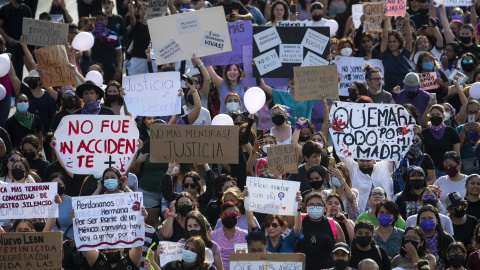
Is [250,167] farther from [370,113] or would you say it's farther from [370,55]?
[370,55]

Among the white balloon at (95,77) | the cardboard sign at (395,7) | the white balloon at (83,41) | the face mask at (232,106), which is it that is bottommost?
the face mask at (232,106)

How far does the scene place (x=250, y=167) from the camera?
14008mm

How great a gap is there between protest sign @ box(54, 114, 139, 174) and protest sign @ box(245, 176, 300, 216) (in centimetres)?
188

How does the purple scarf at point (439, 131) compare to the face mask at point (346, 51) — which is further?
the face mask at point (346, 51)

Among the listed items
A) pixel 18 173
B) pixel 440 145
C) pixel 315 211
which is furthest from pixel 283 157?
pixel 18 173

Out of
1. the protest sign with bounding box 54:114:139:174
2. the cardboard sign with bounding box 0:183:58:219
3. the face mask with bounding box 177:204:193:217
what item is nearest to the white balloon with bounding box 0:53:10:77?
the protest sign with bounding box 54:114:139:174

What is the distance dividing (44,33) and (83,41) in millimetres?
557

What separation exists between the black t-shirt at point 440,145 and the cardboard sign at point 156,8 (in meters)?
4.91

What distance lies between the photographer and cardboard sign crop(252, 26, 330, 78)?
16.1 meters

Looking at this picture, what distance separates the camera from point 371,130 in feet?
46.3

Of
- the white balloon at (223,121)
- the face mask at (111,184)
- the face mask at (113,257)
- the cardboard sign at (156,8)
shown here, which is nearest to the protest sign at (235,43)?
the cardboard sign at (156,8)

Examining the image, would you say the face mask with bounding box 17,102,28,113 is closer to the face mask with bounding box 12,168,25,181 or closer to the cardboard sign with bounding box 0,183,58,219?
the face mask with bounding box 12,168,25,181

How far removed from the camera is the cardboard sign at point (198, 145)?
13.3m

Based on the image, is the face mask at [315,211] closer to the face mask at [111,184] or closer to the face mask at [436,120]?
the face mask at [111,184]
